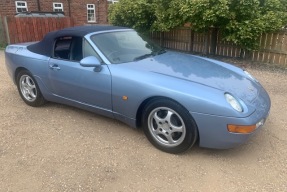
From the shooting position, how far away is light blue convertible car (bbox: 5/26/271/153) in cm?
279

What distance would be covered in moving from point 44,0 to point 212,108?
17.6 m

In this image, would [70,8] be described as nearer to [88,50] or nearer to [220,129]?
[88,50]

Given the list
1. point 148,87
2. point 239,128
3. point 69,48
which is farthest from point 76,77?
point 239,128

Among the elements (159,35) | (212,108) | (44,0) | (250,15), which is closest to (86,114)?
(212,108)

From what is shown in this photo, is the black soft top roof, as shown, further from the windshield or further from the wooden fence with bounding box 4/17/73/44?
the wooden fence with bounding box 4/17/73/44

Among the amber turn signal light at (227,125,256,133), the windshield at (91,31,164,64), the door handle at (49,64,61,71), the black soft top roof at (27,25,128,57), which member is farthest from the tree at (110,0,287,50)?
the amber turn signal light at (227,125,256,133)

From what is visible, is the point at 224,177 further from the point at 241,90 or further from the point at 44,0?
the point at 44,0

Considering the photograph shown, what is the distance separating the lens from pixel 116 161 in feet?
9.84

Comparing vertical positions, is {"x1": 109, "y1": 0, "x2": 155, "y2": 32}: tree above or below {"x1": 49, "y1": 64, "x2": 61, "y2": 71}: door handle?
above

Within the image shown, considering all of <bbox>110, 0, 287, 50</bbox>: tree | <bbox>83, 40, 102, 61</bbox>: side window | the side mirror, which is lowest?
the side mirror

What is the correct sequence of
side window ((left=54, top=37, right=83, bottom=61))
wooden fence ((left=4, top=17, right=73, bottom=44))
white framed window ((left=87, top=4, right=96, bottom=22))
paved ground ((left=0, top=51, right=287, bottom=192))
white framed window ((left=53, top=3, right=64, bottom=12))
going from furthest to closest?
white framed window ((left=87, top=4, right=96, bottom=22))
white framed window ((left=53, top=3, right=64, bottom=12))
wooden fence ((left=4, top=17, right=73, bottom=44))
side window ((left=54, top=37, right=83, bottom=61))
paved ground ((left=0, top=51, right=287, bottom=192))

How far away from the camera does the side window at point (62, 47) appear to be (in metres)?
3.90

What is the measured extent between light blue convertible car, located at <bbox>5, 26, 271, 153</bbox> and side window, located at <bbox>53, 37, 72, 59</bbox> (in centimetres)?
1

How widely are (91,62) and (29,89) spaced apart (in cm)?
179
